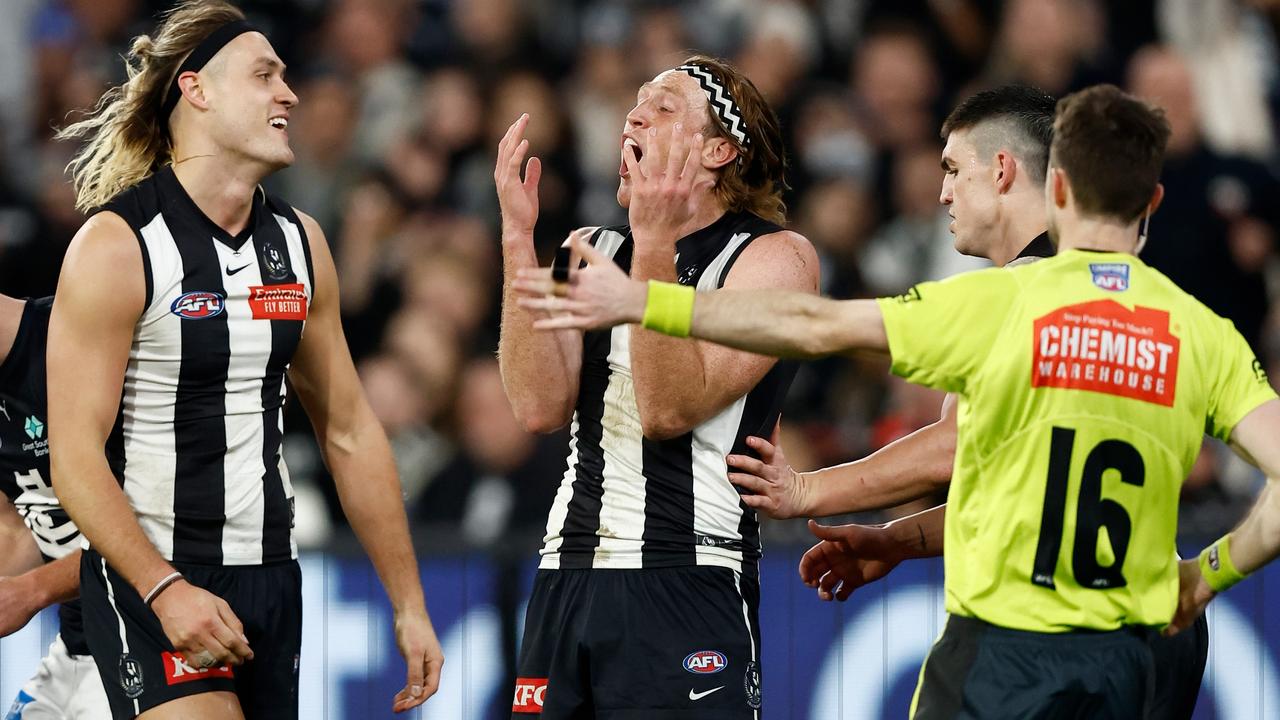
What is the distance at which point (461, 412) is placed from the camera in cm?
861

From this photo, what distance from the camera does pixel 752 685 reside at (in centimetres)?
443

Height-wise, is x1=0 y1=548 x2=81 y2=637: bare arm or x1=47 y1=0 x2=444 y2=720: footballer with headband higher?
x1=47 y1=0 x2=444 y2=720: footballer with headband

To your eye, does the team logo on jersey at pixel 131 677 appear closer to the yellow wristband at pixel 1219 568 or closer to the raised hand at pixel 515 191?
the raised hand at pixel 515 191

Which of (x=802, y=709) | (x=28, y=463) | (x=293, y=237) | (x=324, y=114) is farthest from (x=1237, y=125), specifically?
(x=28, y=463)

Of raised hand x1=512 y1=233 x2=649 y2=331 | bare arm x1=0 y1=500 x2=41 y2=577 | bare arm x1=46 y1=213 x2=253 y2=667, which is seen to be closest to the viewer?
raised hand x1=512 y1=233 x2=649 y2=331

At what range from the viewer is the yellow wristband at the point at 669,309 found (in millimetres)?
3594

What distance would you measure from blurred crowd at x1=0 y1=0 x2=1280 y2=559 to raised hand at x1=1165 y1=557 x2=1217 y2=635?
13.8 feet

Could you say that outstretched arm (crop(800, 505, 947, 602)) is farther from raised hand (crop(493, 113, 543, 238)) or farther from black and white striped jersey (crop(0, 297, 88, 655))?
black and white striped jersey (crop(0, 297, 88, 655))

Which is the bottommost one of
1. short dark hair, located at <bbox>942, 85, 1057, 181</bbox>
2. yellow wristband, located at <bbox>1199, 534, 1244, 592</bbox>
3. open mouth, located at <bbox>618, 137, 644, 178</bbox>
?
yellow wristband, located at <bbox>1199, 534, 1244, 592</bbox>

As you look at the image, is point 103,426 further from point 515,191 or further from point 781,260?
point 781,260

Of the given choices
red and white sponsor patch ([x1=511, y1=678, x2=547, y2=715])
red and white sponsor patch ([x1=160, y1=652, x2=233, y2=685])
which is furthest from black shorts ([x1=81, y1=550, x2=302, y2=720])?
red and white sponsor patch ([x1=511, y1=678, x2=547, y2=715])

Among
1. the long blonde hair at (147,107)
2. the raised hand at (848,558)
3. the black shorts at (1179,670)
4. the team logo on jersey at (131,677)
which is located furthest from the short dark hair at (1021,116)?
the team logo on jersey at (131,677)

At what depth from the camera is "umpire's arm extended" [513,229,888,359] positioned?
3.59 meters

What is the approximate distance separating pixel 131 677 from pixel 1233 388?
2897mm
